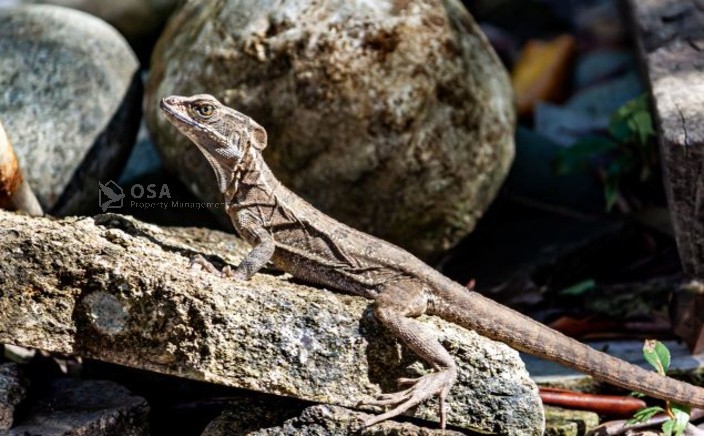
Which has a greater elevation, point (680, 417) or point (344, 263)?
point (344, 263)

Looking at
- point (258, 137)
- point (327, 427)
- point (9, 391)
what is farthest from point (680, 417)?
point (9, 391)

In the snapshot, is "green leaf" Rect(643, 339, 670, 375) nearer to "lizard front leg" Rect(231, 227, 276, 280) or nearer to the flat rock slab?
the flat rock slab

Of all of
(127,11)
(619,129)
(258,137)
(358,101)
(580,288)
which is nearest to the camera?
(258,137)

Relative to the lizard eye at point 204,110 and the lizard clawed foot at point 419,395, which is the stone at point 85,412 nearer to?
the lizard clawed foot at point 419,395

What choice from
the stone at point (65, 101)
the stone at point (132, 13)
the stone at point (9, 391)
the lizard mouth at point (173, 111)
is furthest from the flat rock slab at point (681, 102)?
the stone at point (132, 13)

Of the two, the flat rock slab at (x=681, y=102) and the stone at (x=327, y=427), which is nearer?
the stone at (x=327, y=427)

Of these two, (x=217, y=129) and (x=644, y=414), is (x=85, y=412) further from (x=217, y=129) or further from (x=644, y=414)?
(x=644, y=414)
